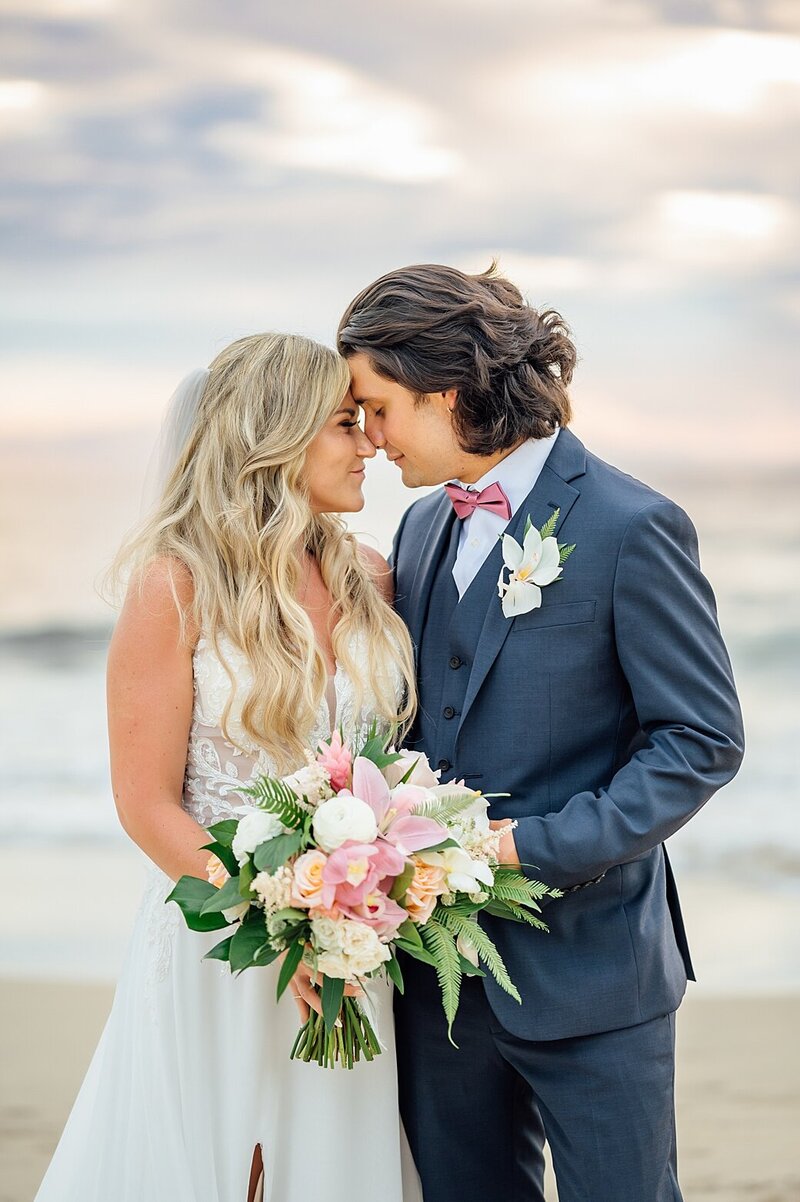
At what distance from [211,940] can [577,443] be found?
132cm

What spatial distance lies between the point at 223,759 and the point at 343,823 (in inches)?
26.9

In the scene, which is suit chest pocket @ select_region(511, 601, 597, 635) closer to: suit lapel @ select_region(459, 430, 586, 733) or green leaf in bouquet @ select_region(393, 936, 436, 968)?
suit lapel @ select_region(459, 430, 586, 733)

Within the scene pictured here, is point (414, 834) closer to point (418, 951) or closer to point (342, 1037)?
point (418, 951)

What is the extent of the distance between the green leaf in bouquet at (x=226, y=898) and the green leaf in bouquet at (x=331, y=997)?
21 centimetres

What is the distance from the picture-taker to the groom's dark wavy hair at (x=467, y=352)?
8.54 ft

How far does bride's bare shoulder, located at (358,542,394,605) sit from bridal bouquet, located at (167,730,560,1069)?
80 cm

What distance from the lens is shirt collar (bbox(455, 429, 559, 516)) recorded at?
261cm

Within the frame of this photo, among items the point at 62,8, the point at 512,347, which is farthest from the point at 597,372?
the point at 512,347

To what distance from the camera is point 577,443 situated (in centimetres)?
263

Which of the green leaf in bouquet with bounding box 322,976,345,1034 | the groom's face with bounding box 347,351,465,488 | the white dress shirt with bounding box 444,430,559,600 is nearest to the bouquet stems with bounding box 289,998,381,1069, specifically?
the green leaf in bouquet with bounding box 322,976,345,1034

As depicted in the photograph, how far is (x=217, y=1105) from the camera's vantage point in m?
2.52

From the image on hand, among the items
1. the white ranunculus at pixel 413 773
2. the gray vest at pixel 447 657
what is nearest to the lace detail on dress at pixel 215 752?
the gray vest at pixel 447 657

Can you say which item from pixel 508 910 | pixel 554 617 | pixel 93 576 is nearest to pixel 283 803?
pixel 508 910

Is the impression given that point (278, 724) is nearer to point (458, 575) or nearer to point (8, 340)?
point (458, 575)
